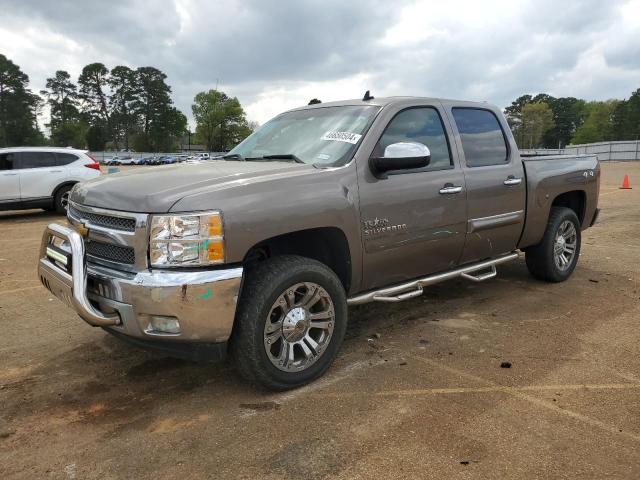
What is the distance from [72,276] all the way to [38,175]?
10.5 metres

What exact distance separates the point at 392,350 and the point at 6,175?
11074 mm

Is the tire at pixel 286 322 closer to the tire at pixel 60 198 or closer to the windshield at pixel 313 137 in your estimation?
the windshield at pixel 313 137

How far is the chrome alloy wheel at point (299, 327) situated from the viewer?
3.28m

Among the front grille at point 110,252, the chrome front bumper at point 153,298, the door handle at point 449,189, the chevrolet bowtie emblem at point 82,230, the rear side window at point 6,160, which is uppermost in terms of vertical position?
the rear side window at point 6,160

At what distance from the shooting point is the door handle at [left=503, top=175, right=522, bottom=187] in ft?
16.0

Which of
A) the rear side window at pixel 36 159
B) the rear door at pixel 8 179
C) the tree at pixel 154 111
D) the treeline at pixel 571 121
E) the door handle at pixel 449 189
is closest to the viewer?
the door handle at pixel 449 189

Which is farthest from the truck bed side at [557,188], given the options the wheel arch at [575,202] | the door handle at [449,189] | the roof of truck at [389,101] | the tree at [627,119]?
the tree at [627,119]

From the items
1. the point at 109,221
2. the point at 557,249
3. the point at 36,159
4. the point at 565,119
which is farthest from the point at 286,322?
the point at 565,119

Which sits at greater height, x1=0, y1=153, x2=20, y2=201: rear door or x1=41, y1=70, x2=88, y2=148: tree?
x1=41, y1=70, x2=88, y2=148: tree

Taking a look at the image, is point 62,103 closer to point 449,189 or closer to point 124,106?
point 124,106

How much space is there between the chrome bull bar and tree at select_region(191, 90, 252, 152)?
103 m

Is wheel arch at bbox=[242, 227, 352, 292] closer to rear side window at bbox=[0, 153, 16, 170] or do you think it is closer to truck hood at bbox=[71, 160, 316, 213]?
truck hood at bbox=[71, 160, 316, 213]

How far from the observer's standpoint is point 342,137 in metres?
3.91

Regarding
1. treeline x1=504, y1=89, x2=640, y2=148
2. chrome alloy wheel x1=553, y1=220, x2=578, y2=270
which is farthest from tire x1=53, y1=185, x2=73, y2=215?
treeline x1=504, y1=89, x2=640, y2=148
